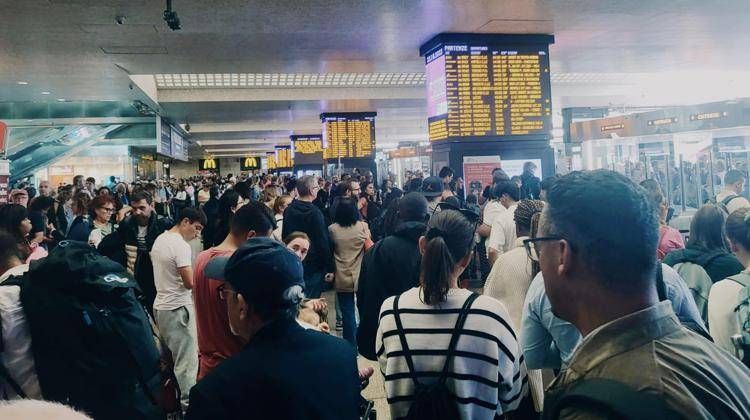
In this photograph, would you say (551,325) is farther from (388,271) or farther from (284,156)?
(284,156)

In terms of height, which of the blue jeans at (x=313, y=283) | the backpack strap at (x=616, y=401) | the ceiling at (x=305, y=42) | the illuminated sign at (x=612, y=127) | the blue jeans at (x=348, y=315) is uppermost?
the ceiling at (x=305, y=42)

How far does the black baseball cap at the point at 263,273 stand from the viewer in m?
1.59

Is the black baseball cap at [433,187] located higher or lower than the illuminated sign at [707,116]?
lower

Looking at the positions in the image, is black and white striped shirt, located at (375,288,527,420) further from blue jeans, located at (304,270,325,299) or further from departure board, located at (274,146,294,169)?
departure board, located at (274,146,294,169)

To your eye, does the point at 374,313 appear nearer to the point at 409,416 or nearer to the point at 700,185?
the point at 409,416

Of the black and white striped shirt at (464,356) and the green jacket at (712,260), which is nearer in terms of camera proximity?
the black and white striped shirt at (464,356)

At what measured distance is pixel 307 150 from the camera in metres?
25.6

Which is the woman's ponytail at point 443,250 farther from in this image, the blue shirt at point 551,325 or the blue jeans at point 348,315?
the blue jeans at point 348,315

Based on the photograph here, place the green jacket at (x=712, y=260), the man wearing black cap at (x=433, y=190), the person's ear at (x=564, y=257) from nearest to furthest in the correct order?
the person's ear at (x=564, y=257) < the green jacket at (x=712, y=260) < the man wearing black cap at (x=433, y=190)

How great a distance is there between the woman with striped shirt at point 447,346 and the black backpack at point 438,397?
1 centimetres

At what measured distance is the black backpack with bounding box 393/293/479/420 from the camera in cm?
200

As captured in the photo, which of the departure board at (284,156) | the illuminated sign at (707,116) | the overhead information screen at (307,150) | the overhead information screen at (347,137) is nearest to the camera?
the illuminated sign at (707,116)

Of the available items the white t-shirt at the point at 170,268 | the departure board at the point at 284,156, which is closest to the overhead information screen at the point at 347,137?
the white t-shirt at the point at 170,268

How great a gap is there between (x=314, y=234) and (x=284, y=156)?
98.0ft
